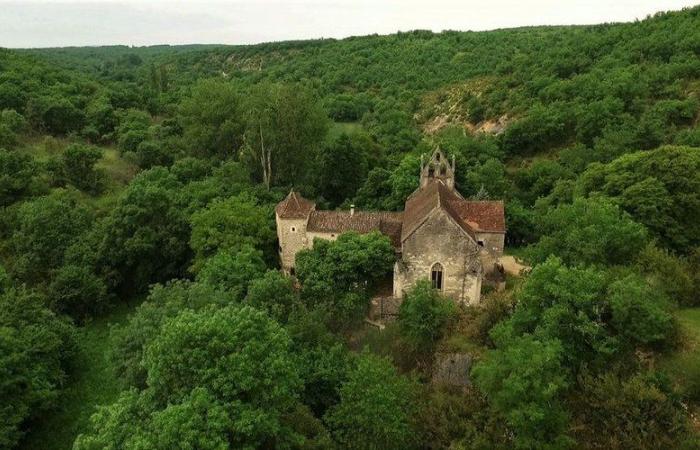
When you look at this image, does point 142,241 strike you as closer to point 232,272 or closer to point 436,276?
point 232,272

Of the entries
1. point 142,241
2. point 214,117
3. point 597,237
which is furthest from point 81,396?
point 214,117

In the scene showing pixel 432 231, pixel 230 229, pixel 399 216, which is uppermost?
pixel 432 231

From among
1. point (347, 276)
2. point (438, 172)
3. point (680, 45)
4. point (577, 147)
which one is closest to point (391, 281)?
point (347, 276)

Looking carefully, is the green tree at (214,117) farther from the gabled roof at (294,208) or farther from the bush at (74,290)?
the bush at (74,290)

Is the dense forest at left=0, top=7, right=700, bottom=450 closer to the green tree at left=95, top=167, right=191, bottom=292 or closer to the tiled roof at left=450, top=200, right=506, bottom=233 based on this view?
the green tree at left=95, top=167, right=191, bottom=292

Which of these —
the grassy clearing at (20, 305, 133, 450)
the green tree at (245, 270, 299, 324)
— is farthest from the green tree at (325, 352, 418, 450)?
the grassy clearing at (20, 305, 133, 450)

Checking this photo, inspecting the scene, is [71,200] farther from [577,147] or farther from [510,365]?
[577,147]
